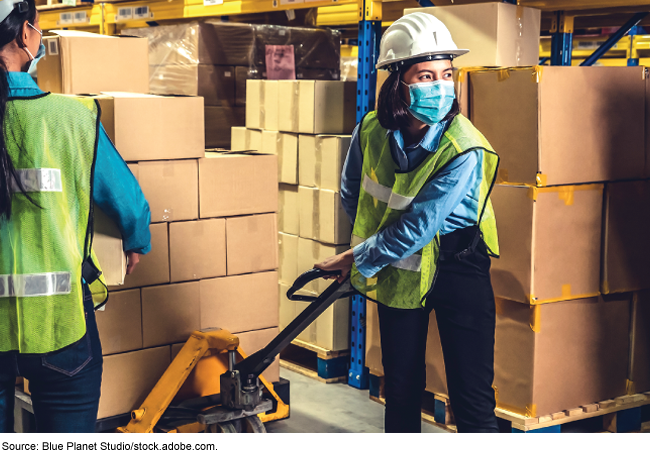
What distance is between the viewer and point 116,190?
7.22ft

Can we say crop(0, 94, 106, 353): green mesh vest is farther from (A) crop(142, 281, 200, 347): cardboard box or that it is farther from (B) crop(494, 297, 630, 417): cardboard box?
(B) crop(494, 297, 630, 417): cardboard box

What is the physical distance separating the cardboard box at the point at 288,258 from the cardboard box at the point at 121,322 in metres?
1.41

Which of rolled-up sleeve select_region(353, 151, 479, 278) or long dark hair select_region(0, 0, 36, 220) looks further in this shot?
rolled-up sleeve select_region(353, 151, 479, 278)

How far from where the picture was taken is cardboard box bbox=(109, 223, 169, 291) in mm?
3395

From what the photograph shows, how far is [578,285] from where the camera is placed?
344 cm

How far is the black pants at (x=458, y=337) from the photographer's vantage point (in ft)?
8.52

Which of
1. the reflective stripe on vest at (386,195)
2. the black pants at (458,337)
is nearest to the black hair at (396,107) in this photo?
the reflective stripe on vest at (386,195)

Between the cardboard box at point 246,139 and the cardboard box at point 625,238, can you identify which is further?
the cardboard box at point 246,139

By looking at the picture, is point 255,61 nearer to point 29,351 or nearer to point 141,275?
point 141,275

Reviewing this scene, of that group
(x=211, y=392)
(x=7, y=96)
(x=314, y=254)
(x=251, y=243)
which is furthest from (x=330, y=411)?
(x=7, y=96)

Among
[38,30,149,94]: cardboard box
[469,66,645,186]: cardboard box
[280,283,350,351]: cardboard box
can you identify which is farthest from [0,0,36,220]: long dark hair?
[280,283,350,351]: cardboard box

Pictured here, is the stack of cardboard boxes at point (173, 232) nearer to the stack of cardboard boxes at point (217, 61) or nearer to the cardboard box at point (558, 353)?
the cardboard box at point (558, 353)

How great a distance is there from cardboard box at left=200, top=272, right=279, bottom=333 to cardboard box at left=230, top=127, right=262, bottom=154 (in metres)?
1.30

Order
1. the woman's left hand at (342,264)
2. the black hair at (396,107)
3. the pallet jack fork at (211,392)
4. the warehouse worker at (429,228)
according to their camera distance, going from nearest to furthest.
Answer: the warehouse worker at (429,228)
the black hair at (396,107)
the woman's left hand at (342,264)
the pallet jack fork at (211,392)
